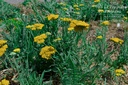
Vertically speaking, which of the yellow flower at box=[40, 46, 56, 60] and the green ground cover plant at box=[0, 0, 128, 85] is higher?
the yellow flower at box=[40, 46, 56, 60]

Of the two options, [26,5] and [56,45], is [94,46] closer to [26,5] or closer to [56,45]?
[56,45]

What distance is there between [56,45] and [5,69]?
1.82 ft

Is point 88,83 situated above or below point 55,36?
below

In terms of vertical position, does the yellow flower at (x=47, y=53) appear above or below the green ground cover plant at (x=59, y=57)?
above

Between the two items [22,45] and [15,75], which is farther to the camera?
[22,45]

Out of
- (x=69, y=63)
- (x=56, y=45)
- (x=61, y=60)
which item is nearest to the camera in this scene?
(x=69, y=63)

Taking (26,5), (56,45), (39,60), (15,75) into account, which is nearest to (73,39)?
(56,45)

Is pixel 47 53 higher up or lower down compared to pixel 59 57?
higher up

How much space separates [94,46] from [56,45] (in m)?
0.37

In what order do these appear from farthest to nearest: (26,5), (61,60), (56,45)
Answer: (26,5)
(56,45)
(61,60)

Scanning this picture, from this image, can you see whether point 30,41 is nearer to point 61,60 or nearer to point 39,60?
point 39,60

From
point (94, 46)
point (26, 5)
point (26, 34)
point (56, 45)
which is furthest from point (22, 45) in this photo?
point (26, 5)

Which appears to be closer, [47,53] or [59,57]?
[47,53]

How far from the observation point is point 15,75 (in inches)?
125
